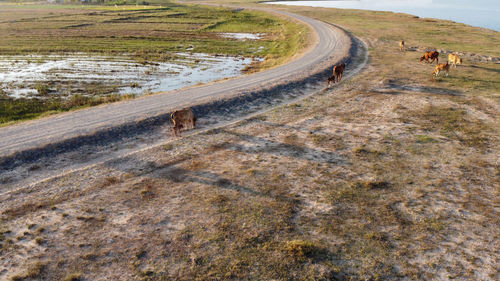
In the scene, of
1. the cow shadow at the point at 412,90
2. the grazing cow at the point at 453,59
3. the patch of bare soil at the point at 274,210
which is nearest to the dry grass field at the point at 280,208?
the patch of bare soil at the point at 274,210

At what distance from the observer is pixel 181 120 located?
1823cm

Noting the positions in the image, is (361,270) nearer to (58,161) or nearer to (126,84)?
(58,161)

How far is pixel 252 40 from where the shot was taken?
209ft

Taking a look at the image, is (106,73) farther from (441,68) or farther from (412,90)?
Answer: (441,68)

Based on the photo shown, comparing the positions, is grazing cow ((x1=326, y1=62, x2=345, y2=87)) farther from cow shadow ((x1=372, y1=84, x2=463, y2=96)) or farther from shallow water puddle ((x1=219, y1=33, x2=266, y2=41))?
shallow water puddle ((x1=219, y1=33, x2=266, y2=41))

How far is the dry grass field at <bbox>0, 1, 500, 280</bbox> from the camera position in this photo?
9.33 meters

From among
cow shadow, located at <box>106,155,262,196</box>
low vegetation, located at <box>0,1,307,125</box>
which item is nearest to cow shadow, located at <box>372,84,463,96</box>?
low vegetation, located at <box>0,1,307,125</box>

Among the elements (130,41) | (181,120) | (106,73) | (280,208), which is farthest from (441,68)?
(130,41)

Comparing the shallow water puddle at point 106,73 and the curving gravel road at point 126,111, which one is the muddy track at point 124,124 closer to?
the curving gravel road at point 126,111

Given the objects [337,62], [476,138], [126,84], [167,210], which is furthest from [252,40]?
[167,210]

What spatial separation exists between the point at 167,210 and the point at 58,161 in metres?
7.12

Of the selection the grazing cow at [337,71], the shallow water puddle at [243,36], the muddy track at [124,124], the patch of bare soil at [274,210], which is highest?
the shallow water puddle at [243,36]

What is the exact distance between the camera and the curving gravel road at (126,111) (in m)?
17.2

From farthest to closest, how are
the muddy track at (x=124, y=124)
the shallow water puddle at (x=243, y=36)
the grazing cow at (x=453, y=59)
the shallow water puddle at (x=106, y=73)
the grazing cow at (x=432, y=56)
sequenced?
the shallow water puddle at (x=243, y=36)
the grazing cow at (x=432, y=56)
the grazing cow at (x=453, y=59)
the shallow water puddle at (x=106, y=73)
the muddy track at (x=124, y=124)
